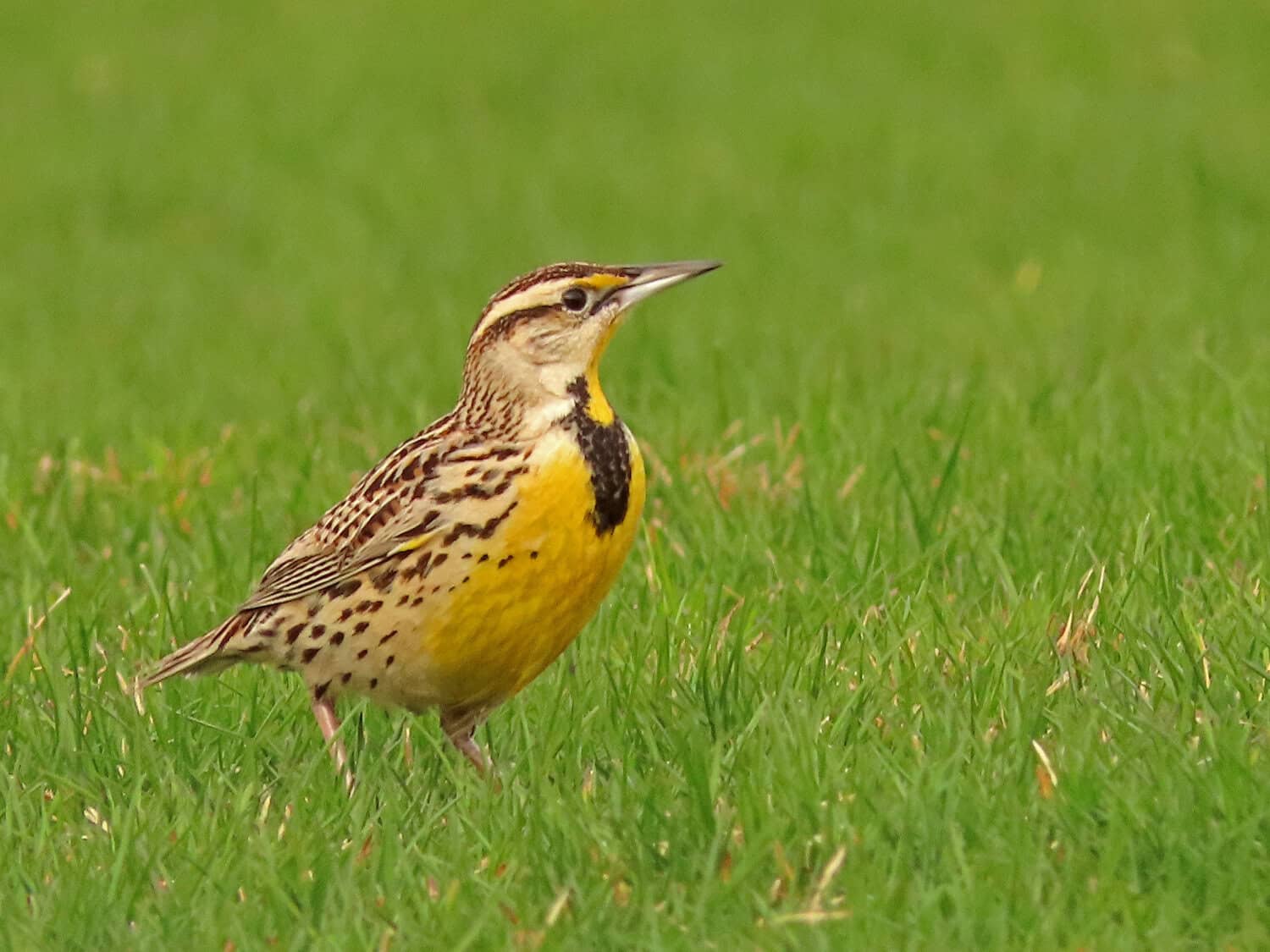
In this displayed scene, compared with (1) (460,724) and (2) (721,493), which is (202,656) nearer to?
(1) (460,724)

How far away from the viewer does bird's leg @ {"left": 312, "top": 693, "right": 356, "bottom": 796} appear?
4.99 meters

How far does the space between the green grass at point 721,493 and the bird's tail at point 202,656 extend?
0.07 meters

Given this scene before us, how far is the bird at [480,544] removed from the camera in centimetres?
514

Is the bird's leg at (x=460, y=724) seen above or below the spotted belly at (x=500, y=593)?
below

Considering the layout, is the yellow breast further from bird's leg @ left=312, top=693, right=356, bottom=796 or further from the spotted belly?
bird's leg @ left=312, top=693, right=356, bottom=796

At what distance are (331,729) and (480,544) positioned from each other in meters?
0.63

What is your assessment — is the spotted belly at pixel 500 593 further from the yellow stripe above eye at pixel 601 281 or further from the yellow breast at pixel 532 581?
the yellow stripe above eye at pixel 601 281

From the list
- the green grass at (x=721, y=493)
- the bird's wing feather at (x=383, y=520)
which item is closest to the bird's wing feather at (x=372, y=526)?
the bird's wing feather at (x=383, y=520)

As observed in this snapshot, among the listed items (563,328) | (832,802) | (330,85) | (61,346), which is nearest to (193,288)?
(61,346)

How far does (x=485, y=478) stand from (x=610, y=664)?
25.1 inches

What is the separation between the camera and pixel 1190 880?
4.16m

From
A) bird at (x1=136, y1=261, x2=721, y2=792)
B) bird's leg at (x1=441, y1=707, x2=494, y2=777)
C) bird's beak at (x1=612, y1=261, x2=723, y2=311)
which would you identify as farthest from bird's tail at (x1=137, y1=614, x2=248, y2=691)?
bird's beak at (x1=612, y1=261, x2=723, y2=311)

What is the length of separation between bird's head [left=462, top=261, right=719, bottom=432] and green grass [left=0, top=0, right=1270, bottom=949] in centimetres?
66

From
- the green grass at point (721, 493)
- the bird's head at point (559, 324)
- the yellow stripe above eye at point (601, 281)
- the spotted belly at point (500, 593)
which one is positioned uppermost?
the yellow stripe above eye at point (601, 281)
